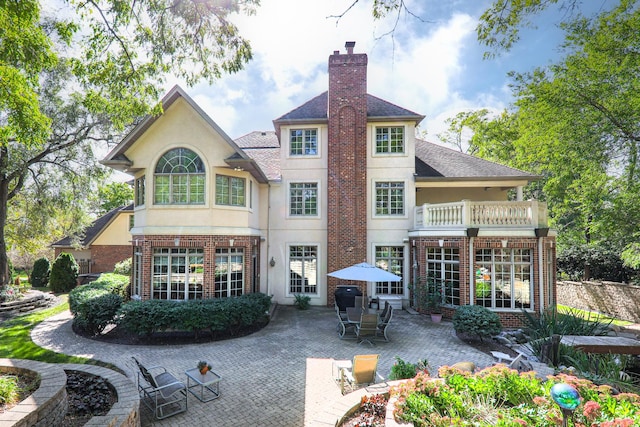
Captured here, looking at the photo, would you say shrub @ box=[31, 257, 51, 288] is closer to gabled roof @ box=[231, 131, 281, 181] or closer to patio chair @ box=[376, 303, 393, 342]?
gabled roof @ box=[231, 131, 281, 181]

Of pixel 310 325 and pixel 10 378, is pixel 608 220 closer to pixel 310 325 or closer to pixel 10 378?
pixel 310 325

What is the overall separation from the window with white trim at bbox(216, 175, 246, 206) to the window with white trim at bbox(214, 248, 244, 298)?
6.19 ft

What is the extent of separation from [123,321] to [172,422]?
5.85 m

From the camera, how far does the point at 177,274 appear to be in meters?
12.1

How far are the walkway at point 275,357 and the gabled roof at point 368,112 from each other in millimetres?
9089

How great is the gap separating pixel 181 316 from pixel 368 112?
39.3 feet

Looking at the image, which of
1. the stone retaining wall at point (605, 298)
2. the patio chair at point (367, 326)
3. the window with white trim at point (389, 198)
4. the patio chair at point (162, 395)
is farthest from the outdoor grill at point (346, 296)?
the stone retaining wall at point (605, 298)

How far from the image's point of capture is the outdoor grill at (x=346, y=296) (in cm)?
1323

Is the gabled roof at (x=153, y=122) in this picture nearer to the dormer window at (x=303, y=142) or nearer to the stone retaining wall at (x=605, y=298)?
the dormer window at (x=303, y=142)

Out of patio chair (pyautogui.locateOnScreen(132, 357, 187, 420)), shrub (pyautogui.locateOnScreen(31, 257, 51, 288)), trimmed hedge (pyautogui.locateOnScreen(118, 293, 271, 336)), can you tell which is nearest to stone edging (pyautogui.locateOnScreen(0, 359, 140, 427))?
patio chair (pyautogui.locateOnScreen(132, 357, 187, 420))

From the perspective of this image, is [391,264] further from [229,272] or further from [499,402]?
[499,402]

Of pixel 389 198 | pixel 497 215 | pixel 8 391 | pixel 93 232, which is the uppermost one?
pixel 389 198

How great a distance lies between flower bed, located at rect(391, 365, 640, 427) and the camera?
13.0ft

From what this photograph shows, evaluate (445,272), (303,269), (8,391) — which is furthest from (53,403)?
(445,272)
